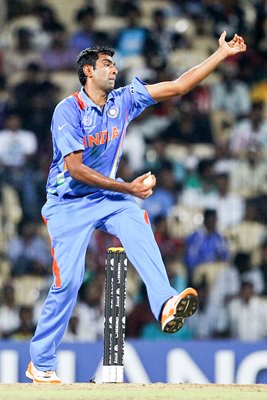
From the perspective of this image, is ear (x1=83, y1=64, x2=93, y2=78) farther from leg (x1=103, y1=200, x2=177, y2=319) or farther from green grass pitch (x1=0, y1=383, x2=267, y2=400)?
green grass pitch (x1=0, y1=383, x2=267, y2=400)

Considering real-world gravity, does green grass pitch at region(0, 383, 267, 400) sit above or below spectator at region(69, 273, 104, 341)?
below

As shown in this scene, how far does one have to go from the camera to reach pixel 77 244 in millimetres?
8305

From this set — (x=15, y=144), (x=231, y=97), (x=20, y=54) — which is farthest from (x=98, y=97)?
(x=20, y=54)

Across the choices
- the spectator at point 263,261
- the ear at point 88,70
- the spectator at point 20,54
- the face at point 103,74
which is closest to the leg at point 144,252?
the face at point 103,74

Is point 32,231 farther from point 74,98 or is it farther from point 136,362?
point 74,98

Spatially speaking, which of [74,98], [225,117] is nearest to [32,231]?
[225,117]

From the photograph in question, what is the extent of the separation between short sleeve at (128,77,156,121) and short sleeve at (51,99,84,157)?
0.42m

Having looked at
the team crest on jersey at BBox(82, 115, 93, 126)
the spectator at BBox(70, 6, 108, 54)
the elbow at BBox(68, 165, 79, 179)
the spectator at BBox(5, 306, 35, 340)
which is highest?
the spectator at BBox(70, 6, 108, 54)

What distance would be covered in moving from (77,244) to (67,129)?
0.78 m

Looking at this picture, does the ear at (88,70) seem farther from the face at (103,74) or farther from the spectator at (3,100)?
the spectator at (3,100)

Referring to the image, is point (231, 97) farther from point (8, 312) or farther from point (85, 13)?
point (8, 312)

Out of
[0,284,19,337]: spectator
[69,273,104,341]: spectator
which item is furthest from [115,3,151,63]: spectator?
[0,284,19,337]: spectator

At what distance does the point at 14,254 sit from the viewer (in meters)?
13.0

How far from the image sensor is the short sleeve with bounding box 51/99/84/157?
814cm
